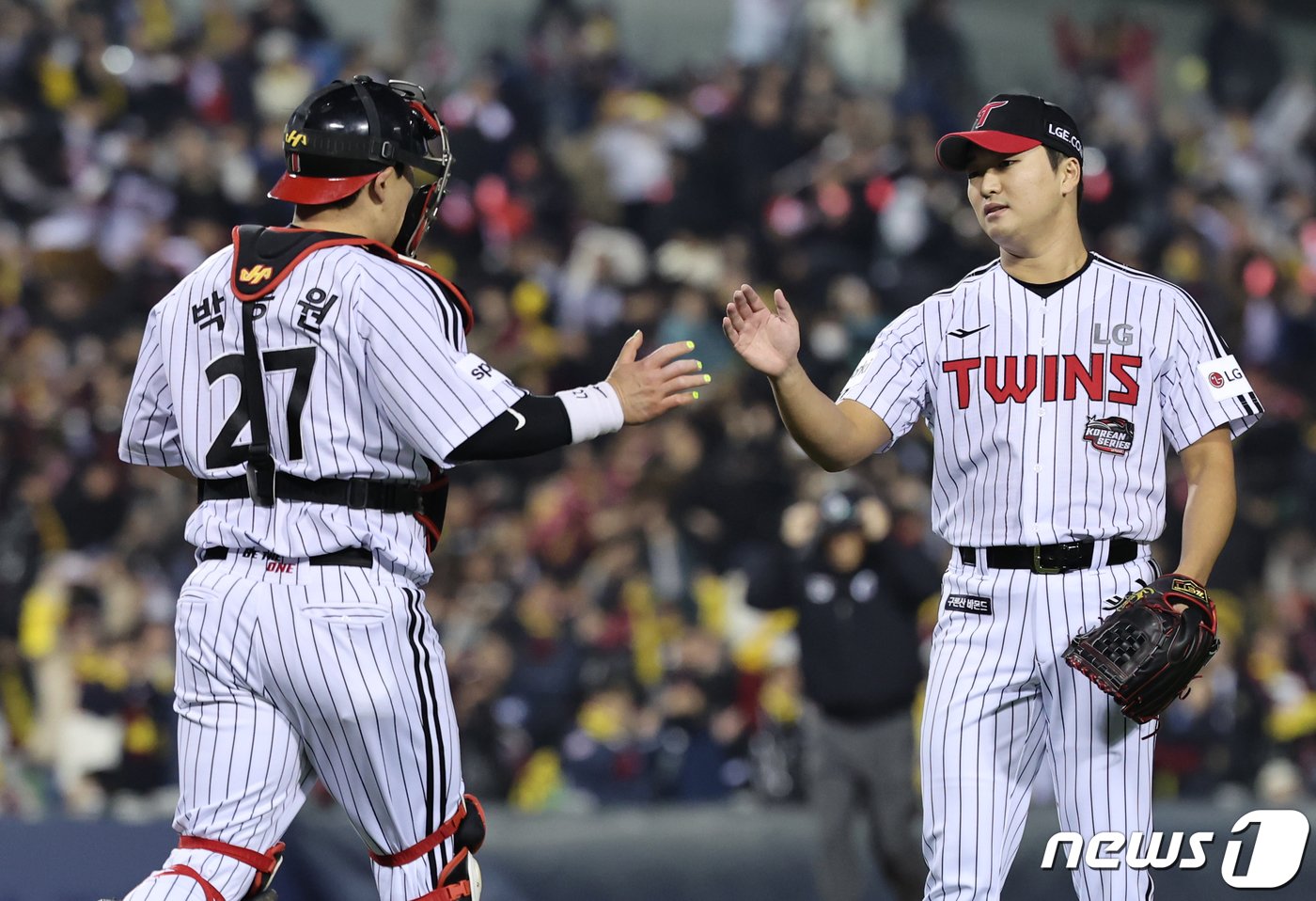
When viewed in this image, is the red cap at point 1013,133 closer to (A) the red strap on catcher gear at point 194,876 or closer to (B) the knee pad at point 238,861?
(B) the knee pad at point 238,861

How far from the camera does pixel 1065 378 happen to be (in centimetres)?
471

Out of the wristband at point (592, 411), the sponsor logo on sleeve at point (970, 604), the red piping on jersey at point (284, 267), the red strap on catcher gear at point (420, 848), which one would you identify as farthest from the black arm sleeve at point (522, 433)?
the sponsor logo on sleeve at point (970, 604)

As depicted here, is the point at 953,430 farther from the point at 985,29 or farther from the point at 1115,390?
the point at 985,29

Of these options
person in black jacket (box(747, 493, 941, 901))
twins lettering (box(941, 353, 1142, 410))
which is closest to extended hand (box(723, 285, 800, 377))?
twins lettering (box(941, 353, 1142, 410))

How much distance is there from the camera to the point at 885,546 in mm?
8555

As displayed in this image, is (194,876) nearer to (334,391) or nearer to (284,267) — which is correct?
(334,391)

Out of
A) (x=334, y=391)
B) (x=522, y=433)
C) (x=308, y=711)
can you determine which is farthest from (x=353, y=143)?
(x=308, y=711)

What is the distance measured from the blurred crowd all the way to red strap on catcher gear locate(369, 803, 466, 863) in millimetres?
4572

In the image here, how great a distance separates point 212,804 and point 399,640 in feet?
1.86

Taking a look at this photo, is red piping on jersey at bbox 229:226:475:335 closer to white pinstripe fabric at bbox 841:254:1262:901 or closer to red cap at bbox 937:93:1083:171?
white pinstripe fabric at bbox 841:254:1262:901

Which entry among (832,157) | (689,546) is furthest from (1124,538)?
(832,157)

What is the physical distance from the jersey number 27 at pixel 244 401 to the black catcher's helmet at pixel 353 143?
454 millimetres

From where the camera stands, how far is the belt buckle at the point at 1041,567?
183 inches

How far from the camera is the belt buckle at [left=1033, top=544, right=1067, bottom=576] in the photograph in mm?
4652
